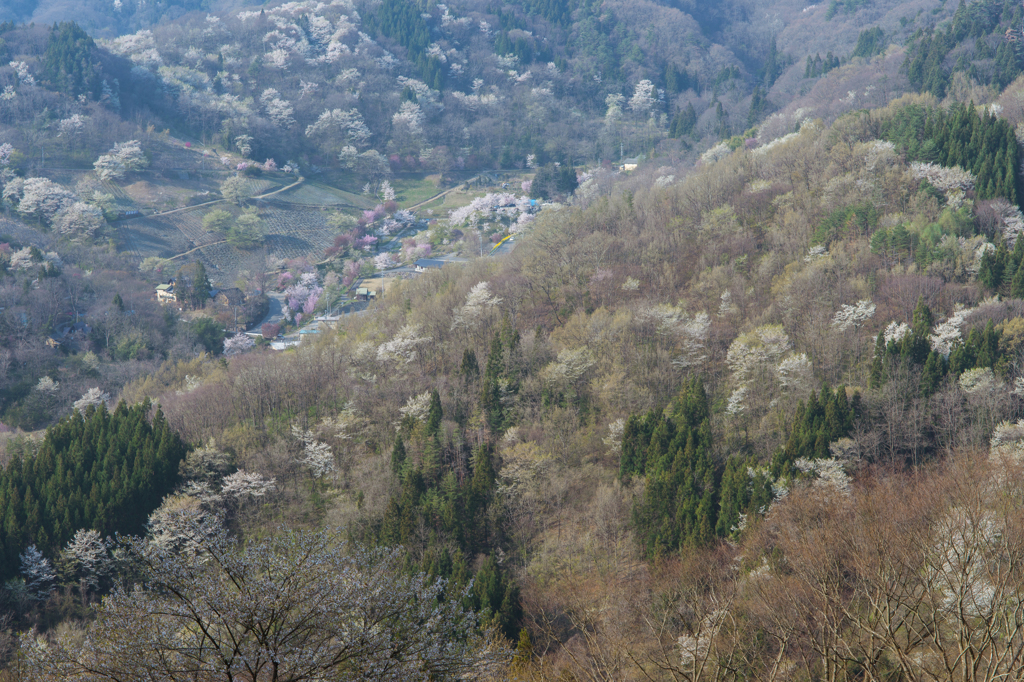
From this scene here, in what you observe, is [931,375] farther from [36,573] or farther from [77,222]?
[77,222]

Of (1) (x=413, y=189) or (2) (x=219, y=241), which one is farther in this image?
(1) (x=413, y=189)

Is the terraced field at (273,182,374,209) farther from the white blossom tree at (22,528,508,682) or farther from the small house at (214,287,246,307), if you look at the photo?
the white blossom tree at (22,528,508,682)

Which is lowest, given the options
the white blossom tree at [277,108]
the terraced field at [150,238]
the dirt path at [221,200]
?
the terraced field at [150,238]

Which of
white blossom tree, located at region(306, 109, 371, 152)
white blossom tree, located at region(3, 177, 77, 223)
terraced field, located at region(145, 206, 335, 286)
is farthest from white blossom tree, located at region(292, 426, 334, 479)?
white blossom tree, located at region(306, 109, 371, 152)

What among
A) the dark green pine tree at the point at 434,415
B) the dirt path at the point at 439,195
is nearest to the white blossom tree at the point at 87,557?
the dark green pine tree at the point at 434,415

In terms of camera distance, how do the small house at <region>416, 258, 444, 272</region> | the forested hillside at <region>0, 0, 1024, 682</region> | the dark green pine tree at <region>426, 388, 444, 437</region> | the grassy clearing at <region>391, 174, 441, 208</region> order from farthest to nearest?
1. the grassy clearing at <region>391, 174, 441, 208</region>
2. the small house at <region>416, 258, 444, 272</region>
3. the dark green pine tree at <region>426, 388, 444, 437</region>
4. the forested hillside at <region>0, 0, 1024, 682</region>

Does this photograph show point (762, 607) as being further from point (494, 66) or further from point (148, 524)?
point (494, 66)

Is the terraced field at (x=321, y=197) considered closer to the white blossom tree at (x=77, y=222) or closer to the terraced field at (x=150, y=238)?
the terraced field at (x=150, y=238)

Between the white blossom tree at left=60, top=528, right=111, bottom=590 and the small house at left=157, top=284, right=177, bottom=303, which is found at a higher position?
the small house at left=157, top=284, right=177, bottom=303

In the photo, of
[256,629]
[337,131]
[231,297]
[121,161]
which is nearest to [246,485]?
[256,629]
